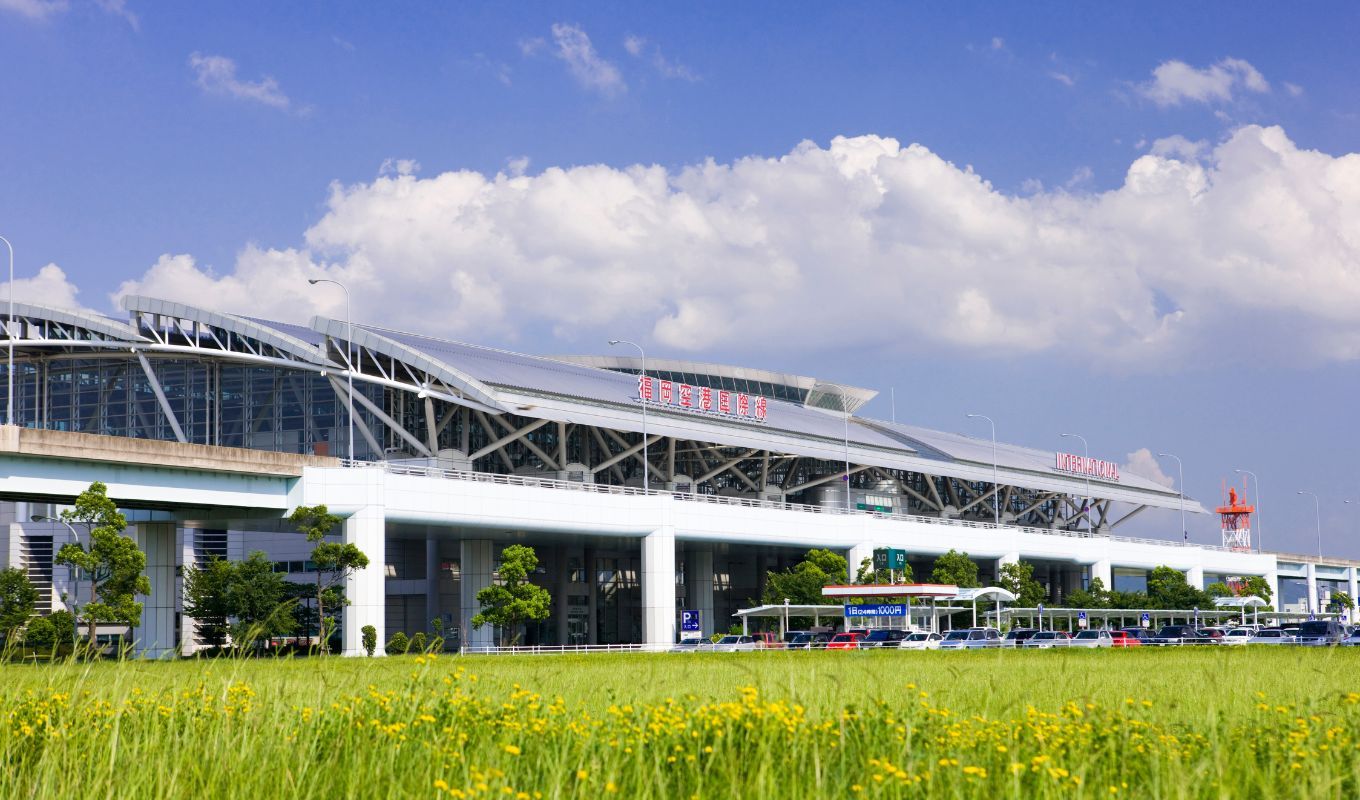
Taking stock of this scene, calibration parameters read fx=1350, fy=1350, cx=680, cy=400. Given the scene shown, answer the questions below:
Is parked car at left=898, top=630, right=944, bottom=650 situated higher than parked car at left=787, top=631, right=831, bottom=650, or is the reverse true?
parked car at left=898, top=630, right=944, bottom=650

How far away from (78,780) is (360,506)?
52905mm

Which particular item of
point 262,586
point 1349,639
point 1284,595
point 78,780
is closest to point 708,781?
point 78,780

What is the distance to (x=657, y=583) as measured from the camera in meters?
76.3

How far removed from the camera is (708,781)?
10328mm

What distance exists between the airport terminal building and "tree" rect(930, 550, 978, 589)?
3.11 meters

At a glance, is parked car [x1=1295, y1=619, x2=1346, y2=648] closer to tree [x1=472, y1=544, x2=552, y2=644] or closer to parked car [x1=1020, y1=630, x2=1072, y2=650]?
parked car [x1=1020, y1=630, x2=1072, y2=650]

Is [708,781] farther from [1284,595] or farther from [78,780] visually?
[1284,595]

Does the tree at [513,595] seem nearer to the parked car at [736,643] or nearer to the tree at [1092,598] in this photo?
the parked car at [736,643]

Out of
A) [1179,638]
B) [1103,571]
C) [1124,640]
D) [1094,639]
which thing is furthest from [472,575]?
[1103,571]

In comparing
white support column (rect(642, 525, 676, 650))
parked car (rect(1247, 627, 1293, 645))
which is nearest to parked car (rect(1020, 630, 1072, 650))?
parked car (rect(1247, 627, 1293, 645))

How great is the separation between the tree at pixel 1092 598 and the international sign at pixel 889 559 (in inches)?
755

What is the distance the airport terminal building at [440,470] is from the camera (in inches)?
2421

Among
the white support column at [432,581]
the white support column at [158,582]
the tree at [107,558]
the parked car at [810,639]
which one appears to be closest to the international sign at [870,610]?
the parked car at [810,639]

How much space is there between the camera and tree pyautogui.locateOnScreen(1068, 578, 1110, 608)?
103812mm
